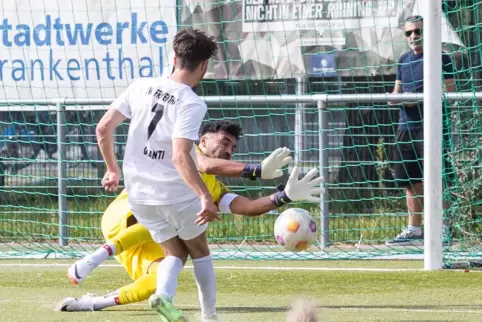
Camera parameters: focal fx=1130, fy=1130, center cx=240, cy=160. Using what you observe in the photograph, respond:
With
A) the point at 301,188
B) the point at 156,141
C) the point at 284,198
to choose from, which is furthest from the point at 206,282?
the point at 156,141

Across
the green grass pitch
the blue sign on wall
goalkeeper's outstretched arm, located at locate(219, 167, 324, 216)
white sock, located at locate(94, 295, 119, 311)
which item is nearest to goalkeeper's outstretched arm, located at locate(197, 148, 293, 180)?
goalkeeper's outstretched arm, located at locate(219, 167, 324, 216)

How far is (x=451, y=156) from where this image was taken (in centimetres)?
1013

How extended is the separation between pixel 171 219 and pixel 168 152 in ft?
1.26

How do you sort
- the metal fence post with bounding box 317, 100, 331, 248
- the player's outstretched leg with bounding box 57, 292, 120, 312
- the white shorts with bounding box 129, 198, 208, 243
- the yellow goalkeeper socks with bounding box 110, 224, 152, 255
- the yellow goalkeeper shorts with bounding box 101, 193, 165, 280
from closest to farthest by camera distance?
1. the white shorts with bounding box 129, 198, 208, 243
2. the yellow goalkeeper socks with bounding box 110, 224, 152, 255
3. the player's outstretched leg with bounding box 57, 292, 120, 312
4. the yellow goalkeeper shorts with bounding box 101, 193, 165, 280
5. the metal fence post with bounding box 317, 100, 331, 248

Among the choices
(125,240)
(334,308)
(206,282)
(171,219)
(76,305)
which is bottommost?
(334,308)

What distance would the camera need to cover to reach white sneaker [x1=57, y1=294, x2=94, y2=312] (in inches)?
286

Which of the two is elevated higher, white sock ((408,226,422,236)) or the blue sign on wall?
the blue sign on wall

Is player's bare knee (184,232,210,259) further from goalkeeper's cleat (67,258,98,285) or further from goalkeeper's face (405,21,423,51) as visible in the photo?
goalkeeper's face (405,21,423,51)

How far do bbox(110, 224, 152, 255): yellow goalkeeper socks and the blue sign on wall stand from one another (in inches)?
191

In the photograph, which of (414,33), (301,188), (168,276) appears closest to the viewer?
(168,276)

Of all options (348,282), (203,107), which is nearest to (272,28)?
(348,282)

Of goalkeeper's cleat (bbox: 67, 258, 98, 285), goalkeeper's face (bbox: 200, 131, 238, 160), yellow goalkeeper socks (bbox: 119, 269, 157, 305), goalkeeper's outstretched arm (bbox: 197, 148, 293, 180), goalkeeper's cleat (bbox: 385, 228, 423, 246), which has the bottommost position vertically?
goalkeeper's cleat (bbox: 385, 228, 423, 246)

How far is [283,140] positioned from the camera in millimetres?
11789

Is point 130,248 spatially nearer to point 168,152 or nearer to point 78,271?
point 78,271
